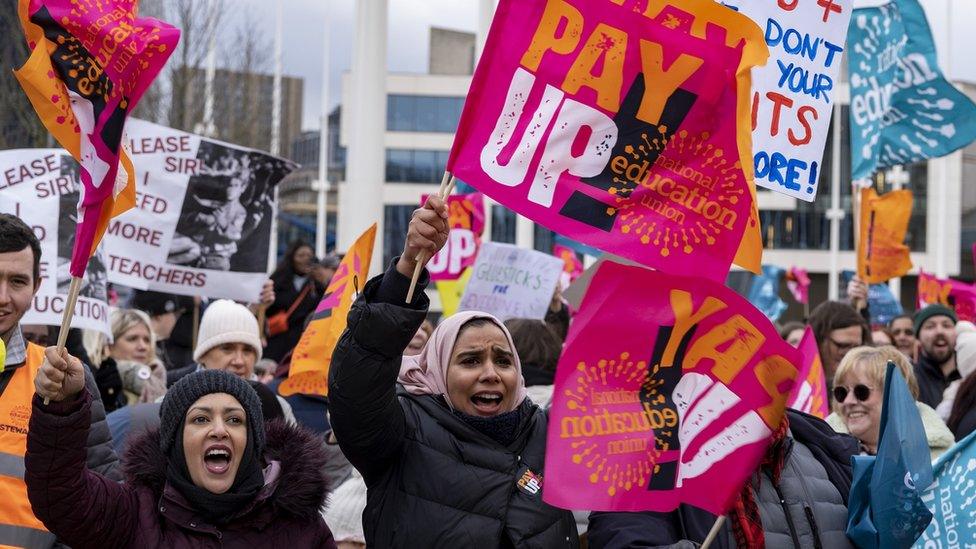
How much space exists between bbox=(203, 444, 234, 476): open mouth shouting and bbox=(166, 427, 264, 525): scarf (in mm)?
43

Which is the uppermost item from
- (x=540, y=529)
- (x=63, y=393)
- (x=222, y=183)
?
(x=222, y=183)

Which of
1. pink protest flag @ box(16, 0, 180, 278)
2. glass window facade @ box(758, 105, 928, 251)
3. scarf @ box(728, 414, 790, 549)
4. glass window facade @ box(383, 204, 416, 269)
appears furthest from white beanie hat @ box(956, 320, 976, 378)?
glass window facade @ box(758, 105, 928, 251)

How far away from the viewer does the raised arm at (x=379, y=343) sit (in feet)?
11.8

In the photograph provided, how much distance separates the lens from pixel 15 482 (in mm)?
4023

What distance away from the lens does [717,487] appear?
3.75m

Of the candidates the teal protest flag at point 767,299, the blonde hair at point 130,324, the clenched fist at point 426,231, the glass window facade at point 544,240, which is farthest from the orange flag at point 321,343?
the glass window facade at point 544,240

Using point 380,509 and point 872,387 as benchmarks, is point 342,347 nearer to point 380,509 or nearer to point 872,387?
point 380,509

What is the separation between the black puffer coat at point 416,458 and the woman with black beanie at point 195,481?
31 cm

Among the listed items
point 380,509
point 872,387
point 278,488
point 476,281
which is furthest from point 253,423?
point 476,281

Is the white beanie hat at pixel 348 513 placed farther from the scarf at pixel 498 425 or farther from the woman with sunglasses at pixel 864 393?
the woman with sunglasses at pixel 864 393

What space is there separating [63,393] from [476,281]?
6.73 metres

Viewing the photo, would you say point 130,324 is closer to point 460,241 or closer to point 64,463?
point 64,463

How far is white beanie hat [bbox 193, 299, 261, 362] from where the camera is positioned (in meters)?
6.16

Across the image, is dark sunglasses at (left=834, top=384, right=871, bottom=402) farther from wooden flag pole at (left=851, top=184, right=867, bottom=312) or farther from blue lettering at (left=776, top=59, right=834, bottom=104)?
wooden flag pole at (left=851, top=184, right=867, bottom=312)
